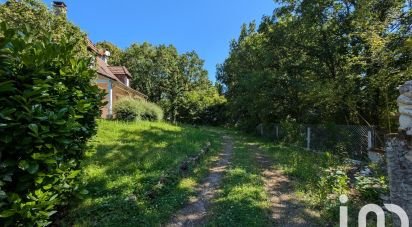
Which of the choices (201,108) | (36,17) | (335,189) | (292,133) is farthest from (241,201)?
(201,108)

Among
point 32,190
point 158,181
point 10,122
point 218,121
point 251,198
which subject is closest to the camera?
point 10,122

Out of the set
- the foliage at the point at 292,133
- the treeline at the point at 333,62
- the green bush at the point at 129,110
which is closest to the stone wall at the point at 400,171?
the treeline at the point at 333,62

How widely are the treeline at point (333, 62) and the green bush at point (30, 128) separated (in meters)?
7.36

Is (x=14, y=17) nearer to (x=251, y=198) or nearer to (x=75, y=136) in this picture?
(x=75, y=136)

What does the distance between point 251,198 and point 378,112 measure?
944 centimetres

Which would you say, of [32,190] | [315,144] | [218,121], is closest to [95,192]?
[32,190]

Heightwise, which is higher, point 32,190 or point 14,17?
point 14,17

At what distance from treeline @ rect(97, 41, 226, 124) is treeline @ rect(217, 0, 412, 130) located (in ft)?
55.6

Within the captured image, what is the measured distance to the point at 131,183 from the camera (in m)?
5.57

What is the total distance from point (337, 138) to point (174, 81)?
32217 mm

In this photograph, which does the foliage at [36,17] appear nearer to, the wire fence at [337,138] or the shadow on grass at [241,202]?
the shadow on grass at [241,202]

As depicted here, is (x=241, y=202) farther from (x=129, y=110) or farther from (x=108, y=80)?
(x=108, y=80)

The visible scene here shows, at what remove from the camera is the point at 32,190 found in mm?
2912

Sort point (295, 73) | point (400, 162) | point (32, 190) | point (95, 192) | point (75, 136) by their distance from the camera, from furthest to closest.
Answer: point (295, 73)
point (95, 192)
point (75, 136)
point (400, 162)
point (32, 190)
